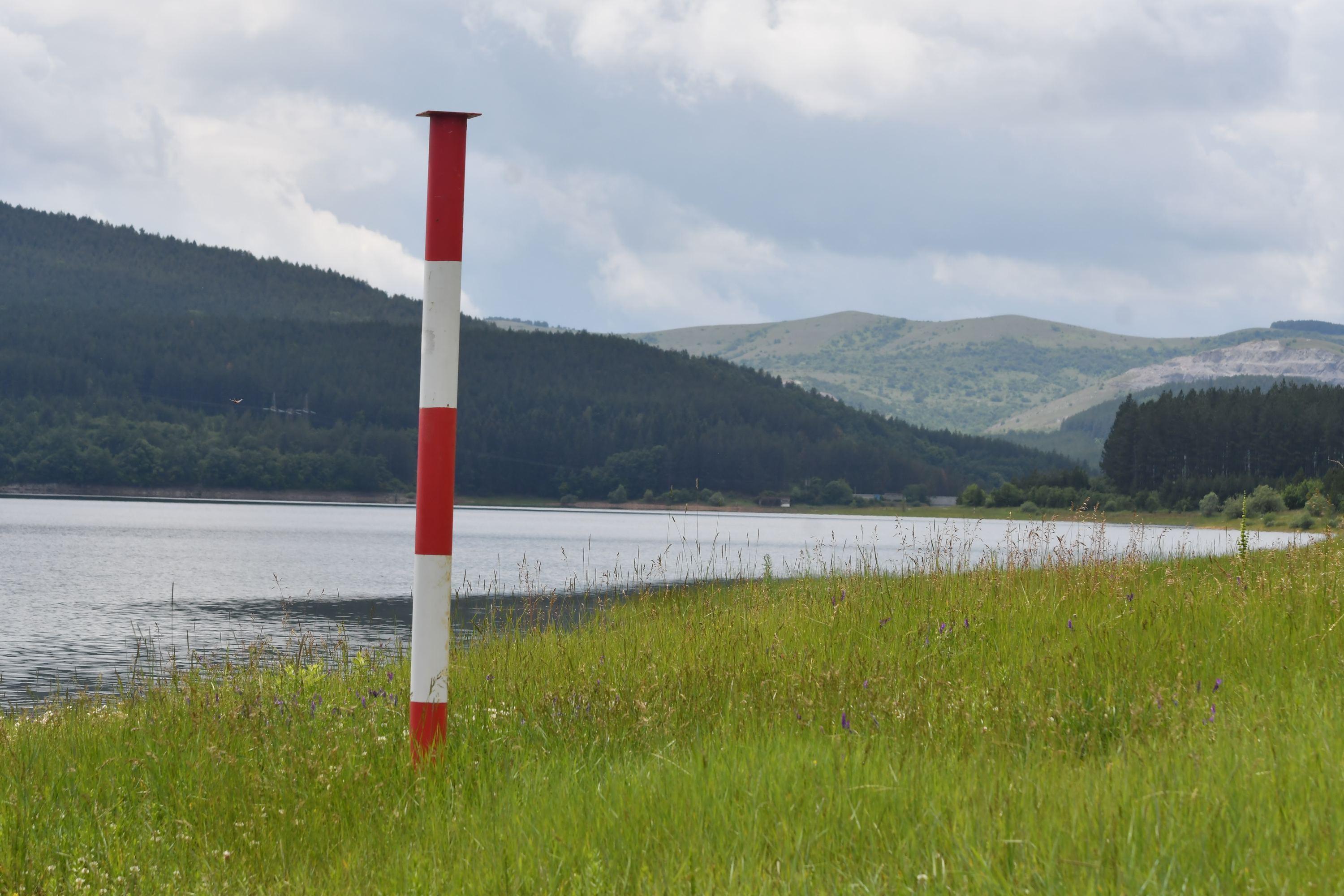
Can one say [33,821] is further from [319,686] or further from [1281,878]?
[1281,878]

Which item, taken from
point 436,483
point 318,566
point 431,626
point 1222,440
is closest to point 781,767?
point 431,626

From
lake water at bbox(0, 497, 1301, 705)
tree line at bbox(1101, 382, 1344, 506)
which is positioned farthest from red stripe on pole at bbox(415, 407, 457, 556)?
tree line at bbox(1101, 382, 1344, 506)

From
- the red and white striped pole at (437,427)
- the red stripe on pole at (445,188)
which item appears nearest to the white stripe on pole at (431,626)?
the red and white striped pole at (437,427)

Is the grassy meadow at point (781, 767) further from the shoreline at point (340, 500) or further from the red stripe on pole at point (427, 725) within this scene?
the shoreline at point (340, 500)

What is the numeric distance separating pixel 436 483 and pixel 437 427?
25 centimetres

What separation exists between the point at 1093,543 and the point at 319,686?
7.55 metres

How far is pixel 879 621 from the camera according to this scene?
7867 mm

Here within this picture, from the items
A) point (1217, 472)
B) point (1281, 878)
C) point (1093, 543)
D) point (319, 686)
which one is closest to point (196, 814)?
point (319, 686)

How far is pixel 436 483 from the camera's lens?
484cm

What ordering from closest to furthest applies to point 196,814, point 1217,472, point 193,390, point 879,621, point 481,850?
point 481,850 → point 196,814 → point 879,621 → point 1217,472 → point 193,390

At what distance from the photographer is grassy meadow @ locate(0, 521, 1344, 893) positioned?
332 centimetres

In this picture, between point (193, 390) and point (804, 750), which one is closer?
point (804, 750)

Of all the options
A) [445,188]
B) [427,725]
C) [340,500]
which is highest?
[445,188]

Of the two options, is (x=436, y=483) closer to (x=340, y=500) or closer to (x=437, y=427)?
(x=437, y=427)
